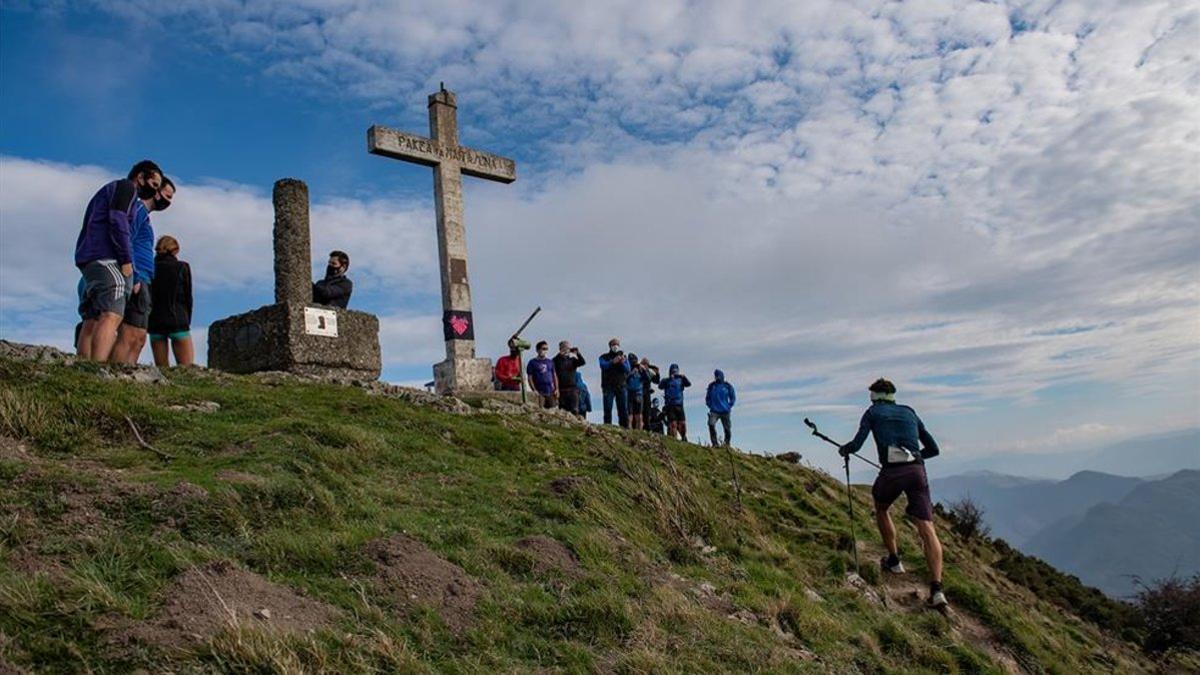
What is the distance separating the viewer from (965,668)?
24.7ft

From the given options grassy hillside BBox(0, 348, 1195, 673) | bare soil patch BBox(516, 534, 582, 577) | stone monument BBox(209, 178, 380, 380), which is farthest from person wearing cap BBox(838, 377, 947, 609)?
stone monument BBox(209, 178, 380, 380)

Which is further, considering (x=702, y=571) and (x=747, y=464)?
(x=747, y=464)

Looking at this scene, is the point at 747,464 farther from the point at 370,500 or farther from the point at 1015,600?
the point at 370,500

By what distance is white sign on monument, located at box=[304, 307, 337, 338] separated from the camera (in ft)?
39.2

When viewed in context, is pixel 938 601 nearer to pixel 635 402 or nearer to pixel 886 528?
pixel 886 528

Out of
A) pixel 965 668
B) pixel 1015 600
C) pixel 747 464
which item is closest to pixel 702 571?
pixel 965 668

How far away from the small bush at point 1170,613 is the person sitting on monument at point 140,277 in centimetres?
1821

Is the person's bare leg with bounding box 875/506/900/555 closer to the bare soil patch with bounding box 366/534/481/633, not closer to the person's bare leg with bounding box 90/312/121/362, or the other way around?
the bare soil patch with bounding box 366/534/481/633

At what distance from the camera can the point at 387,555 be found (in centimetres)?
516

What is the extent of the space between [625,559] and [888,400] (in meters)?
4.29

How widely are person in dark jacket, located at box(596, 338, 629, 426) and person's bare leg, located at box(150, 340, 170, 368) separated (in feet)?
28.7

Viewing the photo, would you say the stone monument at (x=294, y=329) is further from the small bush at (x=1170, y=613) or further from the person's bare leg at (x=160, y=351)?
the small bush at (x=1170, y=613)

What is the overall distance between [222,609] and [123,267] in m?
5.24

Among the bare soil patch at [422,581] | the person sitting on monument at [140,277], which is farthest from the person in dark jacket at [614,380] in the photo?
the bare soil patch at [422,581]
